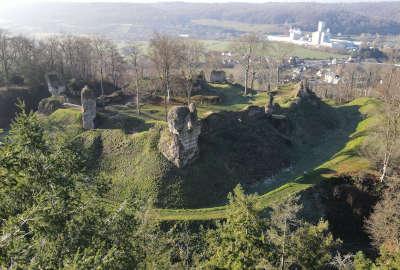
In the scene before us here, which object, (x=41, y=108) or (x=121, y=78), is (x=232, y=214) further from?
(x=121, y=78)

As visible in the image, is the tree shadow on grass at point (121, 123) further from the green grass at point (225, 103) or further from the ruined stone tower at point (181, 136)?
the ruined stone tower at point (181, 136)

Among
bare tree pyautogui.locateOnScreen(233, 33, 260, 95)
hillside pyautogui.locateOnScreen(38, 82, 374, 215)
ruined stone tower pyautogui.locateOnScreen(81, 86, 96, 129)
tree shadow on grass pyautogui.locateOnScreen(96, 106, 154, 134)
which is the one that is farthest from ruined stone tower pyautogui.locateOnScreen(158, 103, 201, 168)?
bare tree pyautogui.locateOnScreen(233, 33, 260, 95)

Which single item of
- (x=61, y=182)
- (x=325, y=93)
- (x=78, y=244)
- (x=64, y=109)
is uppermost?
(x=61, y=182)

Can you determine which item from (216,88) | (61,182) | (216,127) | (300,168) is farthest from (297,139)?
(61,182)

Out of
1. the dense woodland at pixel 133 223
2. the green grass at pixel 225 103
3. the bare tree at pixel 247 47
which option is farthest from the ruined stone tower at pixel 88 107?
the bare tree at pixel 247 47

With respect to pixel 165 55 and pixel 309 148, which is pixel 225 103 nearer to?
pixel 165 55
